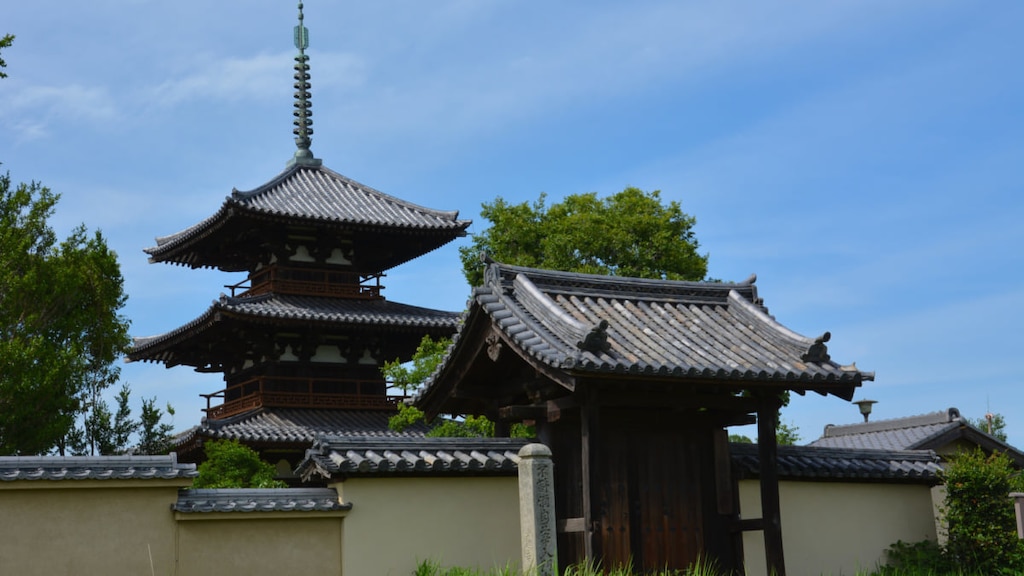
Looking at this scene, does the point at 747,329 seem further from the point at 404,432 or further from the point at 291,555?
the point at 404,432

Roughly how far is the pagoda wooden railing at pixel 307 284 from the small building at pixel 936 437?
1270 centimetres

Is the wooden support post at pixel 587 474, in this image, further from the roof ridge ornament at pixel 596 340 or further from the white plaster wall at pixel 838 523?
the white plaster wall at pixel 838 523

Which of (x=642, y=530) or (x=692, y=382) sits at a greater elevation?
(x=692, y=382)

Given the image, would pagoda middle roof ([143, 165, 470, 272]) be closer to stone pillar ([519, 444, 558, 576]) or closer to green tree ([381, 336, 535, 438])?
green tree ([381, 336, 535, 438])

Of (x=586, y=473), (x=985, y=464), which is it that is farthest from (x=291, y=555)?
(x=985, y=464)

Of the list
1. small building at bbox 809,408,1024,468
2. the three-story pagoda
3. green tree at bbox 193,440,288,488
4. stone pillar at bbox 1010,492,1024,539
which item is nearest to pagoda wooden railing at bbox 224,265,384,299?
the three-story pagoda

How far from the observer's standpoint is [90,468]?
38.3ft

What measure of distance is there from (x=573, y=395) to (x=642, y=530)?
1958mm

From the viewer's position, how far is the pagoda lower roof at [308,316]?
86.8 ft

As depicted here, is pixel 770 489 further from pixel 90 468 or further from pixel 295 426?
pixel 295 426

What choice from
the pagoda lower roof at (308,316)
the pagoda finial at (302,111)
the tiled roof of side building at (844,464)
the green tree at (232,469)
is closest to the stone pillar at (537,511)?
the tiled roof of side building at (844,464)

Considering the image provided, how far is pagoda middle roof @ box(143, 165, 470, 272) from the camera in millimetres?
28031

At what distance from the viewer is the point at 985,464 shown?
15.3 metres

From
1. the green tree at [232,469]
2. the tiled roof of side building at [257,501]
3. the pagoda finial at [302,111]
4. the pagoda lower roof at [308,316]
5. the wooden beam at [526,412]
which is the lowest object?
the tiled roof of side building at [257,501]
